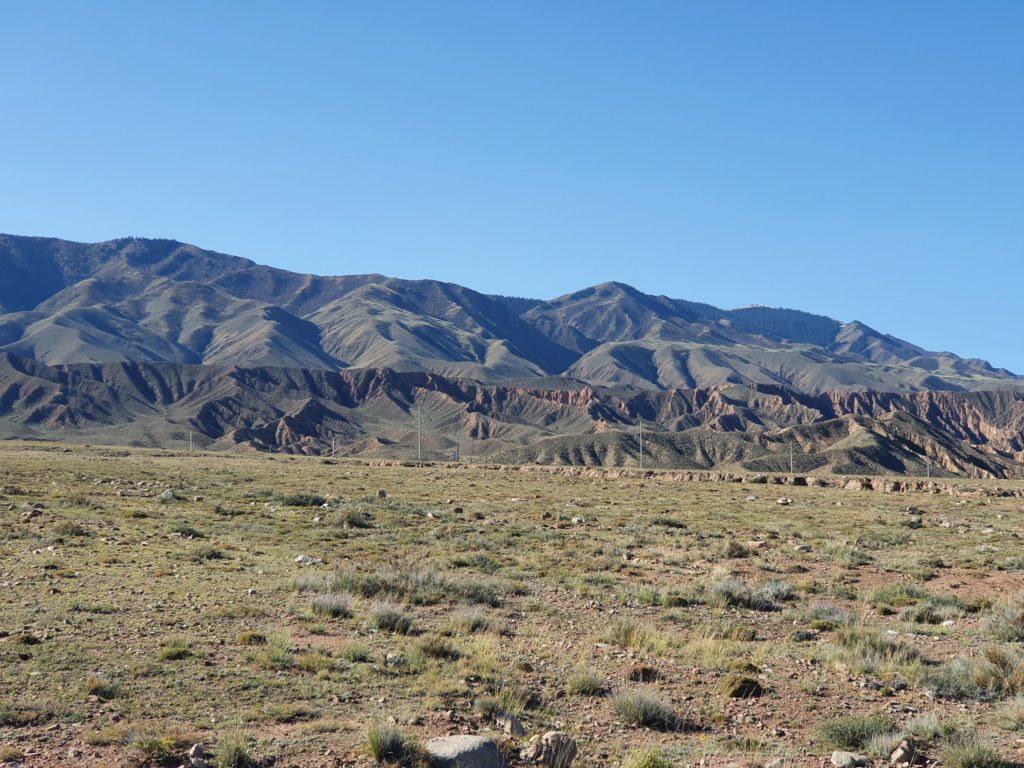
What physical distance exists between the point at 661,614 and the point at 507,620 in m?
2.91

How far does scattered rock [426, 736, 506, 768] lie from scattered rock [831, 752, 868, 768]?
3.29 m

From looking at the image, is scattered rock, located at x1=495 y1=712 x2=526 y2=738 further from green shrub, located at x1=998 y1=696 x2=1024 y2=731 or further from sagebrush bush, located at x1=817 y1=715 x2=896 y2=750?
green shrub, located at x1=998 y1=696 x2=1024 y2=731

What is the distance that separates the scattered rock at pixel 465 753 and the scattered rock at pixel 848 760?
10.8 feet

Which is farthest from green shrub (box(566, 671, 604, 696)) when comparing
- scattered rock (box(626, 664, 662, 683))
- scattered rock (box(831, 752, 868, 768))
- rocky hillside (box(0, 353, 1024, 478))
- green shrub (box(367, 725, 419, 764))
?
rocky hillside (box(0, 353, 1024, 478))

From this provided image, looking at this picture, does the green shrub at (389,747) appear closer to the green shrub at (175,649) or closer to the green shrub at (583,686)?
the green shrub at (583,686)

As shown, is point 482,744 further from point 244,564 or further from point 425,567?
point 244,564

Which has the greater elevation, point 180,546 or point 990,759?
point 990,759

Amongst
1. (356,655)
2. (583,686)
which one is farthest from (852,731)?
(356,655)

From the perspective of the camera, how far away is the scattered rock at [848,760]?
845cm

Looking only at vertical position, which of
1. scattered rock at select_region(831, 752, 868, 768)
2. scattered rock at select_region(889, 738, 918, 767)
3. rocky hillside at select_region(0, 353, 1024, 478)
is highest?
scattered rock at select_region(889, 738, 918, 767)

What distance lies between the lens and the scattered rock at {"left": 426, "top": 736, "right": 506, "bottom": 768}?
7.95 meters

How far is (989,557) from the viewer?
23094mm

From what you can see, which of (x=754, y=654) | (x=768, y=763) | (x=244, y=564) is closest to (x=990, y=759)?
(x=768, y=763)

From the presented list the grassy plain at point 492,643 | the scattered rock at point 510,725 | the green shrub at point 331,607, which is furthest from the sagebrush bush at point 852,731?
the green shrub at point 331,607
